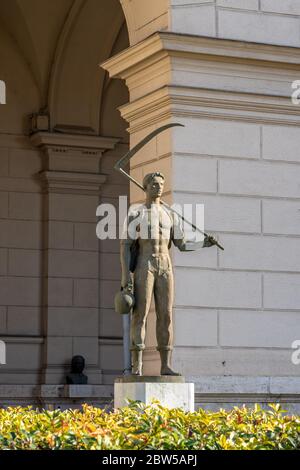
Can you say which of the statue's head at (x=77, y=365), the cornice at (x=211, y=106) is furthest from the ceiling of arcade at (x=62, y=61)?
the cornice at (x=211, y=106)

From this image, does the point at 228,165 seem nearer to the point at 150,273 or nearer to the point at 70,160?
the point at 150,273

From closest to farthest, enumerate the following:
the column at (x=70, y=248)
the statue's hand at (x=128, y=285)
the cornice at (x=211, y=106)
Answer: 1. the statue's hand at (x=128, y=285)
2. the cornice at (x=211, y=106)
3. the column at (x=70, y=248)

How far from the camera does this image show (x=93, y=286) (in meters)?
22.2


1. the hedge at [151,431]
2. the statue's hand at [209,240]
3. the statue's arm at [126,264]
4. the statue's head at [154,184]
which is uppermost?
the statue's head at [154,184]

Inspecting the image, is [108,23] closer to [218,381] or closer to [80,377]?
[80,377]

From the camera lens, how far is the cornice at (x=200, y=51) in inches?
601

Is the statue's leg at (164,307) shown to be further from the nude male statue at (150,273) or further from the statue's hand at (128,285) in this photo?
the statue's hand at (128,285)

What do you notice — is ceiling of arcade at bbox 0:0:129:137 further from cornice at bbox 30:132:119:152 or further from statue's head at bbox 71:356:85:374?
statue's head at bbox 71:356:85:374

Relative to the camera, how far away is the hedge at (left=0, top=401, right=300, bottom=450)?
957 centimetres

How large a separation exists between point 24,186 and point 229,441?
12869mm

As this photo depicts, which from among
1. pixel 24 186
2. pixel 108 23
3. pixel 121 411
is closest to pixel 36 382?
pixel 24 186

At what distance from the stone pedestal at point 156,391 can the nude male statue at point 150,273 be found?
166 mm

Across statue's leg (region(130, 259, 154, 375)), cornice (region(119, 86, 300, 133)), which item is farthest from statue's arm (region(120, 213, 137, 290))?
cornice (region(119, 86, 300, 133))

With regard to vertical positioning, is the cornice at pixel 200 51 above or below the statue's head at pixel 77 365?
above
